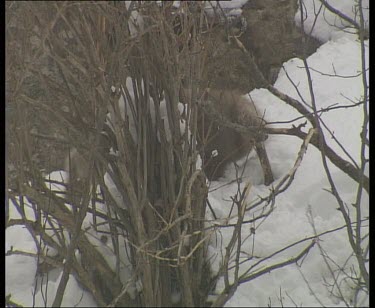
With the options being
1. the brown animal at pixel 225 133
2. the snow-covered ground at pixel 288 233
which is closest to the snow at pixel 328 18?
the snow-covered ground at pixel 288 233

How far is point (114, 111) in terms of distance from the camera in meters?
2.32

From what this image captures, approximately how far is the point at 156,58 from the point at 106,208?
0.74m

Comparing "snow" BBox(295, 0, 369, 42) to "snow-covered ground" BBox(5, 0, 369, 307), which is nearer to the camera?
"snow-covered ground" BBox(5, 0, 369, 307)

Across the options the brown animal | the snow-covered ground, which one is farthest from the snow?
the brown animal

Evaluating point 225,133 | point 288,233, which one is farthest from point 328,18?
point 288,233

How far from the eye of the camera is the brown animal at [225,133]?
2.86m

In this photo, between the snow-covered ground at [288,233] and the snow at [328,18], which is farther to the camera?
the snow at [328,18]

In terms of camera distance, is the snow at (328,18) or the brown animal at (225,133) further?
the snow at (328,18)

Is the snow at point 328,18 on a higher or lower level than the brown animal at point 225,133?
higher

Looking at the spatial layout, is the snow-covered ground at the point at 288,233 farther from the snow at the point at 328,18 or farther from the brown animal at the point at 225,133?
the brown animal at the point at 225,133

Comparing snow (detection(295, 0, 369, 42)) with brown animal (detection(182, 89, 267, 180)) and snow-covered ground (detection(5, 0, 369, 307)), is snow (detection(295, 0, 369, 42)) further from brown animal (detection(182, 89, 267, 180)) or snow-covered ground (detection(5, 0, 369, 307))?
brown animal (detection(182, 89, 267, 180))

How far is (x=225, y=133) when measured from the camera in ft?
10.5

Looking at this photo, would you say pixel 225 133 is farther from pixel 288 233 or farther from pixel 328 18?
pixel 328 18

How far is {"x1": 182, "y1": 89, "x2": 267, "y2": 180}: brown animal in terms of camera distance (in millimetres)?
2855
